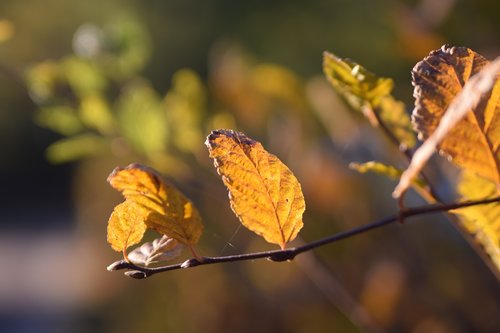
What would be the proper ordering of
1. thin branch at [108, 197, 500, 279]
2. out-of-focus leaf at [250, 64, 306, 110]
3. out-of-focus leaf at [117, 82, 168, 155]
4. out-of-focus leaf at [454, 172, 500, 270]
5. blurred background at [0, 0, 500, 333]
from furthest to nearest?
out-of-focus leaf at [250, 64, 306, 110]
blurred background at [0, 0, 500, 333]
out-of-focus leaf at [117, 82, 168, 155]
out-of-focus leaf at [454, 172, 500, 270]
thin branch at [108, 197, 500, 279]

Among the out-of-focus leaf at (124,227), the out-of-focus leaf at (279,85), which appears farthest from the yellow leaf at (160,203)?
the out-of-focus leaf at (279,85)

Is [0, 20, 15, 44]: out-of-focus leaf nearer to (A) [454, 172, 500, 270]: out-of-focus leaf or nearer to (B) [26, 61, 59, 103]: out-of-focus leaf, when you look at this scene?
(B) [26, 61, 59, 103]: out-of-focus leaf

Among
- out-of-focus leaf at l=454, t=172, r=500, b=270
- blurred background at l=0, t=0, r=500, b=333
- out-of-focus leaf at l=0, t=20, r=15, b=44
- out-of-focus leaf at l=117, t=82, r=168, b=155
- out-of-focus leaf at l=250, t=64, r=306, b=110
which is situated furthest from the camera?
out-of-focus leaf at l=250, t=64, r=306, b=110

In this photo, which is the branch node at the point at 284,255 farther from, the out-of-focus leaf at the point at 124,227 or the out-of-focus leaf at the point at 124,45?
the out-of-focus leaf at the point at 124,45

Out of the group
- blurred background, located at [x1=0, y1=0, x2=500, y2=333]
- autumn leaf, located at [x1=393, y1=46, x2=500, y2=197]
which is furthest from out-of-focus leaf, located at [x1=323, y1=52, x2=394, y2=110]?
blurred background, located at [x1=0, y1=0, x2=500, y2=333]

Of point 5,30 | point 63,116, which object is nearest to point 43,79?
point 63,116

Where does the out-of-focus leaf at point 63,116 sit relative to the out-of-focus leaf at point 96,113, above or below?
below
